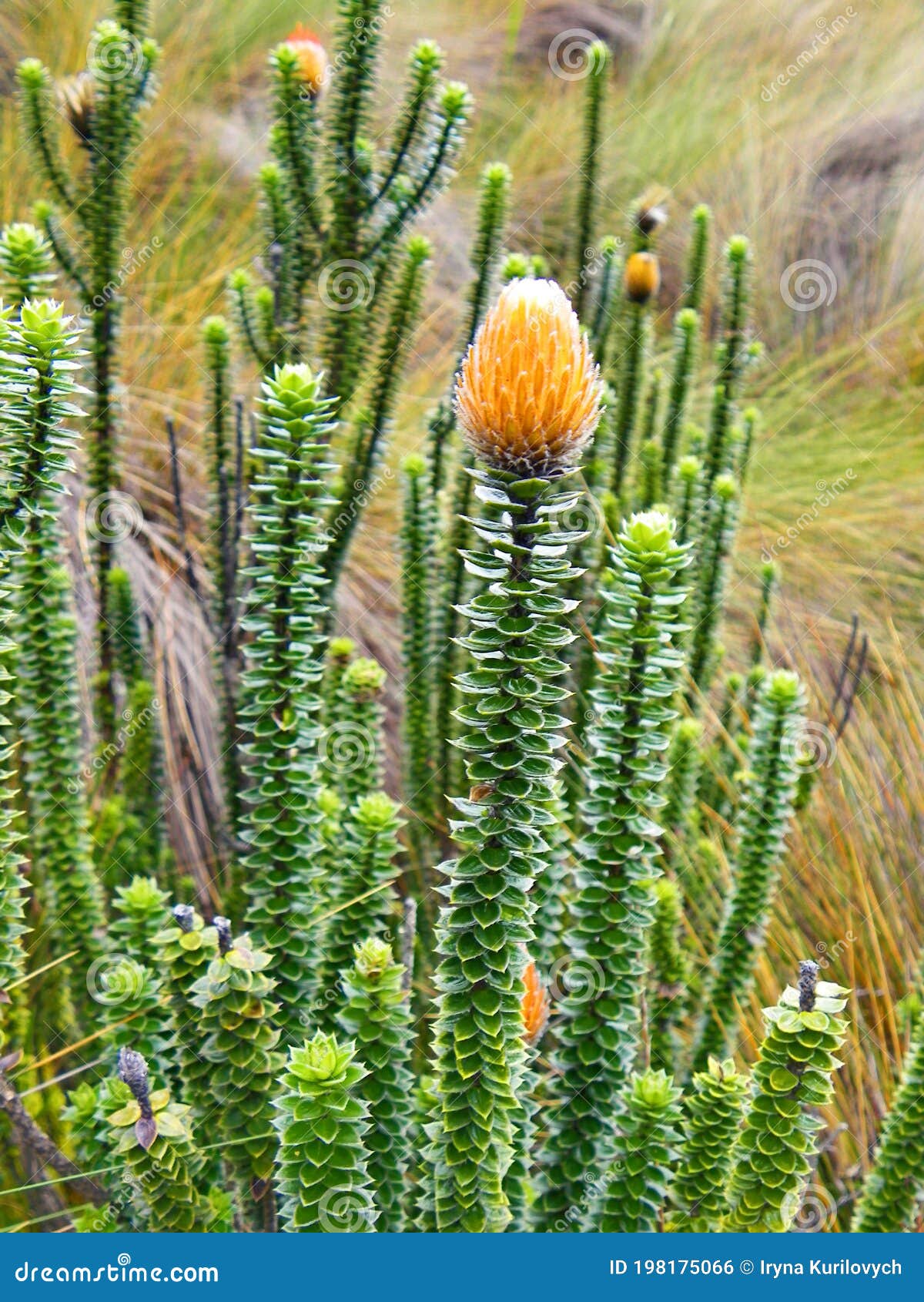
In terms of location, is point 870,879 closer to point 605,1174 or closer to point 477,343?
point 605,1174

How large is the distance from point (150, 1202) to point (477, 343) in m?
1.09

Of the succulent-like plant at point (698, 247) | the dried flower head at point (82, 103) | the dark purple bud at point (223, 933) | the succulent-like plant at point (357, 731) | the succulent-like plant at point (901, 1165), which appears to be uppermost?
the dried flower head at point (82, 103)

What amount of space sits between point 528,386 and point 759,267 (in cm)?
590

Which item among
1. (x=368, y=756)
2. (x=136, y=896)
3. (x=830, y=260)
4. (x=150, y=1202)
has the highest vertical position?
(x=830, y=260)

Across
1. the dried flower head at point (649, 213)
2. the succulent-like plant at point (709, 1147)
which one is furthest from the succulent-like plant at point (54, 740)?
the dried flower head at point (649, 213)

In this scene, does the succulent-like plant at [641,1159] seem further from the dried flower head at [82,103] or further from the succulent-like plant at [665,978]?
the dried flower head at [82,103]

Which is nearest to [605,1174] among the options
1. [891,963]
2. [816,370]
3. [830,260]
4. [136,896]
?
[136,896]

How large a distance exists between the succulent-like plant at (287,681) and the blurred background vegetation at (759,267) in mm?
1214

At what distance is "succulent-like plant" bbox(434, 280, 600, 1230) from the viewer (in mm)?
994

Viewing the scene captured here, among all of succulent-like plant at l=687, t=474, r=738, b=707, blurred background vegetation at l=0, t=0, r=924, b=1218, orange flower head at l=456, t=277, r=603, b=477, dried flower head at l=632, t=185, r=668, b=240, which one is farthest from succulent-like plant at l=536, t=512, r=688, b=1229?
dried flower head at l=632, t=185, r=668, b=240

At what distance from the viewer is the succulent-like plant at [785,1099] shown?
127cm

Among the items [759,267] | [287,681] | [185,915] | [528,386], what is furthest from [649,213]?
[759,267]

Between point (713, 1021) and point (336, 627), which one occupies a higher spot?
point (336, 627)

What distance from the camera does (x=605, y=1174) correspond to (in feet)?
4.93
